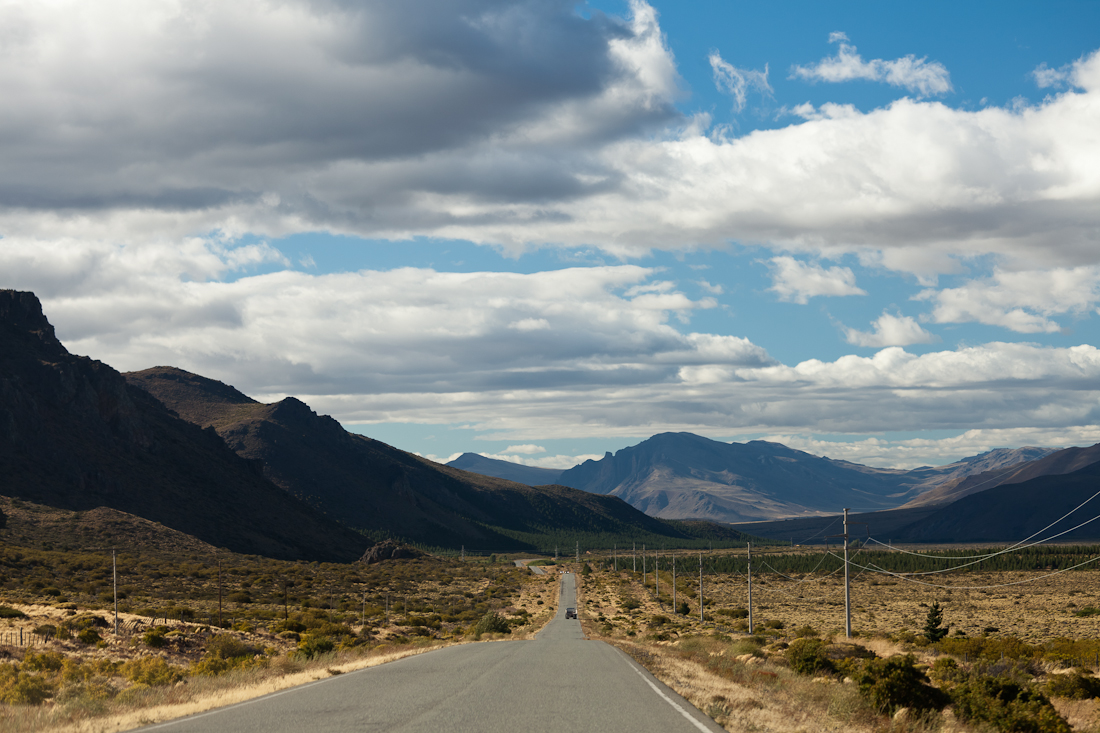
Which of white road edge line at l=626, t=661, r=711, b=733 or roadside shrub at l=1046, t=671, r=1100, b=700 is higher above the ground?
white road edge line at l=626, t=661, r=711, b=733

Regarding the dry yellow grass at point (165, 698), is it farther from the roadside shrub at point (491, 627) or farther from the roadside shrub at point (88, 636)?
the roadside shrub at point (491, 627)

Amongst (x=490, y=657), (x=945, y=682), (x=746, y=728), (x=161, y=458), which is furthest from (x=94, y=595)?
(x=161, y=458)

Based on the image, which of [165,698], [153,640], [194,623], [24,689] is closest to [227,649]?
[153,640]

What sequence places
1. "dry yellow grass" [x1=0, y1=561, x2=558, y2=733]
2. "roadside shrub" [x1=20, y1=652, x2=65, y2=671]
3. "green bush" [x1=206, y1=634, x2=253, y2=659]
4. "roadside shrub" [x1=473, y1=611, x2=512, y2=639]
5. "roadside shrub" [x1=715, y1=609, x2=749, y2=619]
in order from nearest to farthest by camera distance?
"dry yellow grass" [x1=0, y1=561, x2=558, y2=733]
"roadside shrub" [x1=20, y1=652, x2=65, y2=671]
"green bush" [x1=206, y1=634, x2=253, y2=659]
"roadside shrub" [x1=473, y1=611, x2=512, y2=639]
"roadside shrub" [x1=715, y1=609, x2=749, y2=619]

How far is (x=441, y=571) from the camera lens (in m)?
146

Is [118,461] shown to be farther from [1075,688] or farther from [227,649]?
[1075,688]

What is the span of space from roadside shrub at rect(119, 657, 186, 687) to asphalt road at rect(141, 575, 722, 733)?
8.09 m

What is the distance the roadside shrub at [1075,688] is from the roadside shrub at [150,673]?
2729 centimetres

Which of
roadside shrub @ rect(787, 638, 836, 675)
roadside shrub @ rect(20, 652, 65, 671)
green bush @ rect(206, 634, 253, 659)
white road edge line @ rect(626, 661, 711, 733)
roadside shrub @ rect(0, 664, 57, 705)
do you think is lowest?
green bush @ rect(206, 634, 253, 659)

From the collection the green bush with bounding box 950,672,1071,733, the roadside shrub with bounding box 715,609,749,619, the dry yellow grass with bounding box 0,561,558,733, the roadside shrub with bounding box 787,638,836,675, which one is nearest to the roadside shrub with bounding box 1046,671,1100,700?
the green bush with bounding box 950,672,1071,733

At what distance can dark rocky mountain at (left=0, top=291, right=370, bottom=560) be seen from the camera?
13338 centimetres

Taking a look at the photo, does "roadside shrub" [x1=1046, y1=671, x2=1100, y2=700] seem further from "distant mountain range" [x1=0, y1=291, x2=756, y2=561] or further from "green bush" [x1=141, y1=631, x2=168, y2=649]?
"distant mountain range" [x1=0, y1=291, x2=756, y2=561]

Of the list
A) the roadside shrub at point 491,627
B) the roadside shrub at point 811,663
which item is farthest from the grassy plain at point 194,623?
the roadside shrub at point 811,663

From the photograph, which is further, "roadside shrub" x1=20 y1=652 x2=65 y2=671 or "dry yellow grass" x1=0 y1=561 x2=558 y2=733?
"roadside shrub" x1=20 y1=652 x2=65 y2=671
